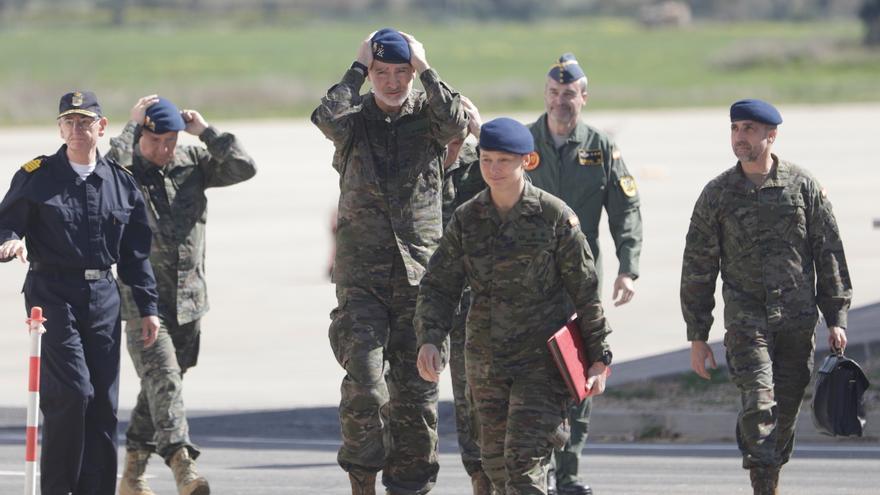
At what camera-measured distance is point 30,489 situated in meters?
7.81

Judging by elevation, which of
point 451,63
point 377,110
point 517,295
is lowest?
point 517,295

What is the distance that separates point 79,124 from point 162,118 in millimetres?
1081

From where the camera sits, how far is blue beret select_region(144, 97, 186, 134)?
9102 mm

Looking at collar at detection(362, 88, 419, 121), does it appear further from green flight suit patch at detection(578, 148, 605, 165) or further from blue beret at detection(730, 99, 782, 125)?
blue beret at detection(730, 99, 782, 125)

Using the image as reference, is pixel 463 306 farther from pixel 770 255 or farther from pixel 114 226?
pixel 114 226

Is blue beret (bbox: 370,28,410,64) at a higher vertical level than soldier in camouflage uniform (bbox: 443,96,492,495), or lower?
higher

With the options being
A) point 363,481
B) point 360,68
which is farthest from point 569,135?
point 363,481

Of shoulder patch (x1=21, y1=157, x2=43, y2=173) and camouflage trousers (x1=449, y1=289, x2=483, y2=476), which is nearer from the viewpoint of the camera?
shoulder patch (x1=21, y1=157, x2=43, y2=173)

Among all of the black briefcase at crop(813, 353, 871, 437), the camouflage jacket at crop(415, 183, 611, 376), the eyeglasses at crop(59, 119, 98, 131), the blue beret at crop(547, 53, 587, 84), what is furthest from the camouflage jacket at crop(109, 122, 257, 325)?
the black briefcase at crop(813, 353, 871, 437)

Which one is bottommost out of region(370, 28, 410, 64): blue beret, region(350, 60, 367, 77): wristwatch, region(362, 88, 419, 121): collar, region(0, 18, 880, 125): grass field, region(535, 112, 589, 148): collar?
region(362, 88, 419, 121): collar

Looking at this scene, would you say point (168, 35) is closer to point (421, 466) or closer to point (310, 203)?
point (310, 203)

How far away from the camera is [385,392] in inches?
317

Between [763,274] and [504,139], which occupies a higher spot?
[504,139]

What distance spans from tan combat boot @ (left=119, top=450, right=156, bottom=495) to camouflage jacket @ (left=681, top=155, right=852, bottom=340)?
2951 mm
